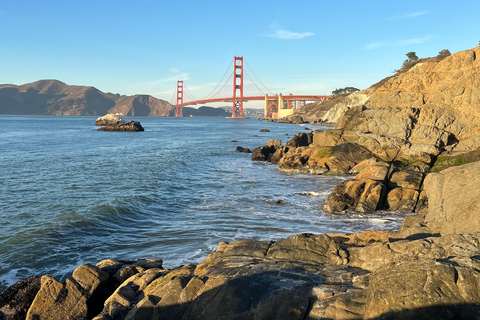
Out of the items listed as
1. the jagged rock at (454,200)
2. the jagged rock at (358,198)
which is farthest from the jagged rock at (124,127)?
the jagged rock at (454,200)

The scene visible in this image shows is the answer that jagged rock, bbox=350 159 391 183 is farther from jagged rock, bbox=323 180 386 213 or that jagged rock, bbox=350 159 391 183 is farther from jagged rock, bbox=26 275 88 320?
jagged rock, bbox=26 275 88 320

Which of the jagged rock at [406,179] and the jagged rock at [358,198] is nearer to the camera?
the jagged rock at [358,198]

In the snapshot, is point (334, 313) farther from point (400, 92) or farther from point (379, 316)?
point (400, 92)

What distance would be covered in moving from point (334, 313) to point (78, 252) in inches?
238

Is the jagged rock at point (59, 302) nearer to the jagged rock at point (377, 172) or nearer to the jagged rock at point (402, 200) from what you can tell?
the jagged rock at point (402, 200)

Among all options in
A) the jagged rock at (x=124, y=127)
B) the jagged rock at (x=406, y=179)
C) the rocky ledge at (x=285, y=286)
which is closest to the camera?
the rocky ledge at (x=285, y=286)

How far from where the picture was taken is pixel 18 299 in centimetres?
532

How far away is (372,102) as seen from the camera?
20672mm

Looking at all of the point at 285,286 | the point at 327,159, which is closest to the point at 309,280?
the point at 285,286

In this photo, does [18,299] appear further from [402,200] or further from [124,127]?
[124,127]

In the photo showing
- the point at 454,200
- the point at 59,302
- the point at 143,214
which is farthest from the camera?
the point at 143,214

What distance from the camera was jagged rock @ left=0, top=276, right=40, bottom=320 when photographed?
5164mm

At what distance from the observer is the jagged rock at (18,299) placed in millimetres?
5164

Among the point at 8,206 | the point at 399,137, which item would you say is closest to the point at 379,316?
the point at 8,206
